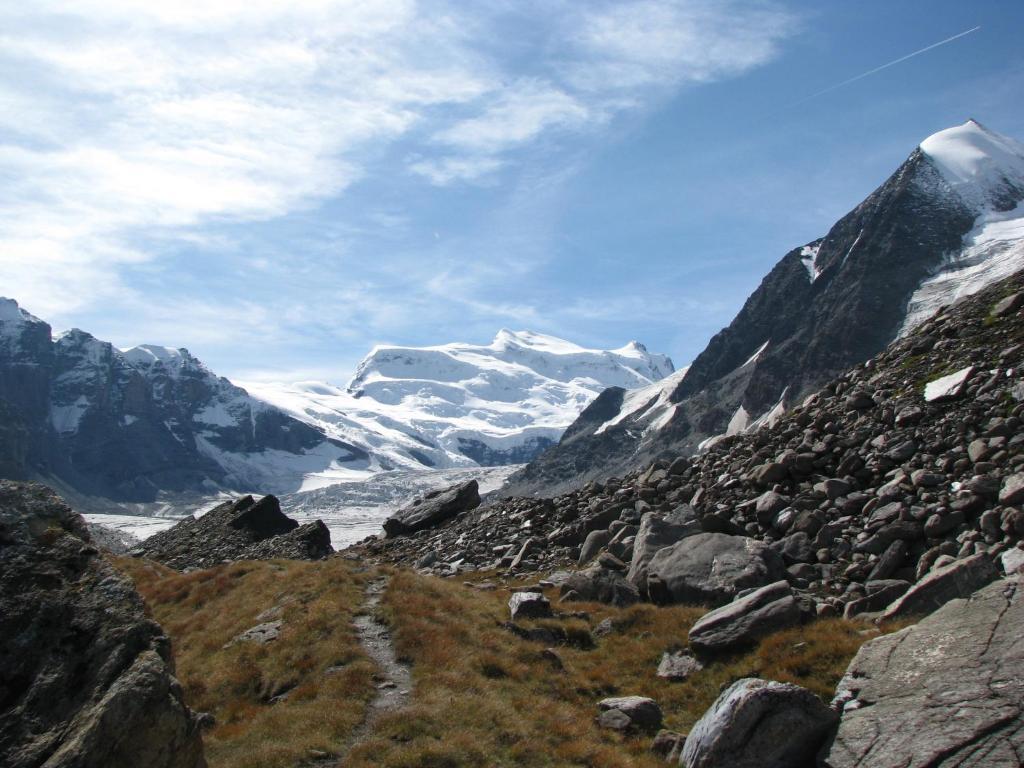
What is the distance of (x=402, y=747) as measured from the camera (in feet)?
49.8

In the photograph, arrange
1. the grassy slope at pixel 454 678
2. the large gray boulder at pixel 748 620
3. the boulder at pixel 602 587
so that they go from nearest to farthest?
the grassy slope at pixel 454 678
the large gray boulder at pixel 748 620
the boulder at pixel 602 587

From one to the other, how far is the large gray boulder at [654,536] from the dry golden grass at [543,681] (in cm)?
277

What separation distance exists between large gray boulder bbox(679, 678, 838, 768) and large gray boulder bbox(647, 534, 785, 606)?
1005 centimetres

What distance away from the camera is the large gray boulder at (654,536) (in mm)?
27344

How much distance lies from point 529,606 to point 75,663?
15994 mm

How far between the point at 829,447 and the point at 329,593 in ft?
68.6

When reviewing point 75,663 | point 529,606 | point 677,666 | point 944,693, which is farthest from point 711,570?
point 75,663

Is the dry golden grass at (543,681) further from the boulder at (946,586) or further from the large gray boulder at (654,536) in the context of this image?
the large gray boulder at (654,536)

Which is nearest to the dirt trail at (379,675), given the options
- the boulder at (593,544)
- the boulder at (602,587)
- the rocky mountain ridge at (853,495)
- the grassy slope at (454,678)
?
the grassy slope at (454,678)

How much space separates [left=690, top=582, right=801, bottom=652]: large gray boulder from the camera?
749 inches

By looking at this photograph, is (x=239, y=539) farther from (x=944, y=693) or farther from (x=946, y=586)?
(x=944, y=693)

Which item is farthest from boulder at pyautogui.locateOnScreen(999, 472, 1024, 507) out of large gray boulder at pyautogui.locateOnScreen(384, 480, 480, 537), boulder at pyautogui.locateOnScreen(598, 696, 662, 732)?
large gray boulder at pyautogui.locateOnScreen(384, 480, 480, 537)

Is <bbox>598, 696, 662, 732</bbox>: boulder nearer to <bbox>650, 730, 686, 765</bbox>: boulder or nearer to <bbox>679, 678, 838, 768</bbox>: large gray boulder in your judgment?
<bbox>650, 730, 686, 765</bbox>: boulder

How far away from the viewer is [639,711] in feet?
56.1
